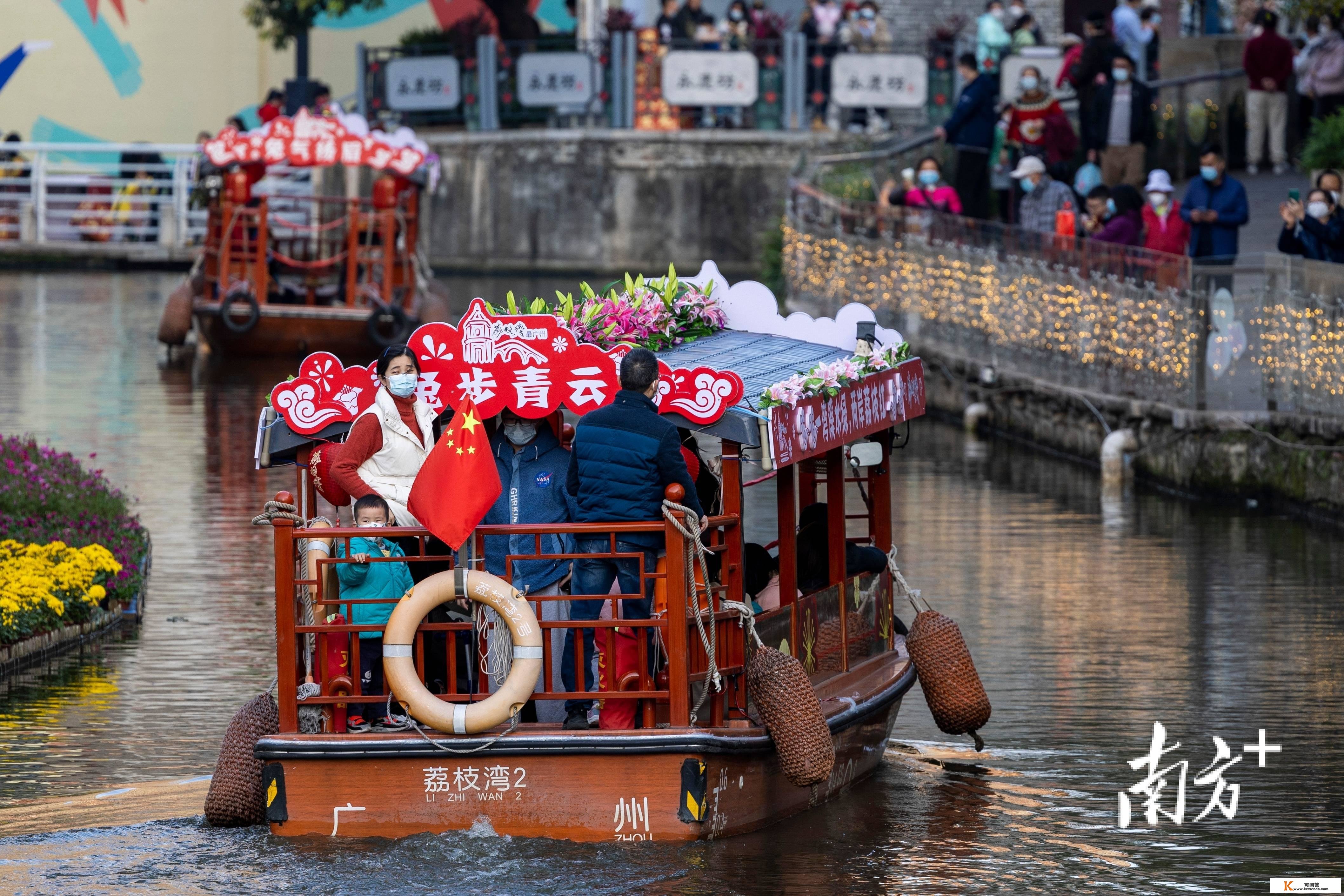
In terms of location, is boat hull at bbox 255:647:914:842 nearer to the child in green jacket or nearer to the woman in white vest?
the child in green jacket

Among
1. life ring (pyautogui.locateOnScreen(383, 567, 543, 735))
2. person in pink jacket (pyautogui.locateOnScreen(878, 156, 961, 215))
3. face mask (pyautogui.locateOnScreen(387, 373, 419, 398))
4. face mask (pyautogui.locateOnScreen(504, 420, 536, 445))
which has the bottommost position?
life ring (pyautogui.locateOnScreen(383, 567, 543, 735))

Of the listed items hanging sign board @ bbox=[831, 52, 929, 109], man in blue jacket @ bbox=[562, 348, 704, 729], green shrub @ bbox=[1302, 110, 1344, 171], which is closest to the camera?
man in blue jacket @ bbox=[562, 348, 704, 729]

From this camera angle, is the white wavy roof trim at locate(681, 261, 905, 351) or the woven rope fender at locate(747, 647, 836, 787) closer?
the woven rope fender at locate(747, 647, 836, 787)

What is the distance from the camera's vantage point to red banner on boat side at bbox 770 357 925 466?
29.7ft

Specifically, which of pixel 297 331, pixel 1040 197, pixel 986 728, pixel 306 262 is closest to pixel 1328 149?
pixel 1040 197

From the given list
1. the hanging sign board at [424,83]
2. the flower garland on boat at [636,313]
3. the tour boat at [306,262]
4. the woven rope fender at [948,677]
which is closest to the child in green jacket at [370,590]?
the flower garland on boat at [636,313]

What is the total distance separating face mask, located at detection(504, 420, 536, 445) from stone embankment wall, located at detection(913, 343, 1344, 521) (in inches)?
304

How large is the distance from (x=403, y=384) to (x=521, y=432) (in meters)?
0.58

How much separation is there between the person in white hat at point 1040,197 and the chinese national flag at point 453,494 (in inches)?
525

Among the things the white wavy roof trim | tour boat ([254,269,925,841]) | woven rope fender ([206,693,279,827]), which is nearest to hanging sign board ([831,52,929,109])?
the white wavy roof trim

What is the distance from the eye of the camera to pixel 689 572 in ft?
28.5

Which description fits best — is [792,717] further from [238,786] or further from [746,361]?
[238,786]

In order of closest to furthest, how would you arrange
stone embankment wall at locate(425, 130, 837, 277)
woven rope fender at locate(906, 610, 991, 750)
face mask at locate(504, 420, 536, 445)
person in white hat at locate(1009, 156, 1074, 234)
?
face mask at locate(504, 420, 536, 445) < woven rope fender at locate(906, 610, 991, 750) < person in white hat at locate(1009, 156, 1074, 234) < stone embankment wall at locate(425, 130, 837, 277)

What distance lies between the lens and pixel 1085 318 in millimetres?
20297
